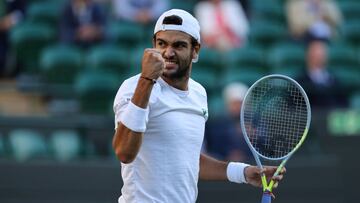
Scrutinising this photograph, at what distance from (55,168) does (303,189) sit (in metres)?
2.57

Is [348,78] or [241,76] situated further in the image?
[348,78]

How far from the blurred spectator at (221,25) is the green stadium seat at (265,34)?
0.18 meters

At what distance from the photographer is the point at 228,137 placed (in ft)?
32.4

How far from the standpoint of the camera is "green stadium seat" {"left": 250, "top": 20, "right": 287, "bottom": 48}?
1197cm

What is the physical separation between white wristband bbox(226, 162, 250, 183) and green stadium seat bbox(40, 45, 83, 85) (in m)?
5.86

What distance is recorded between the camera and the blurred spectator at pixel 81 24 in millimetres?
11305

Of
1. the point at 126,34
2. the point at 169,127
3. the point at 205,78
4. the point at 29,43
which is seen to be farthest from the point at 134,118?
the point at 126,34

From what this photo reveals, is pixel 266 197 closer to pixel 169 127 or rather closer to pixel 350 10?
pixel 169 127

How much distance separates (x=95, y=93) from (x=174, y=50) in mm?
5759

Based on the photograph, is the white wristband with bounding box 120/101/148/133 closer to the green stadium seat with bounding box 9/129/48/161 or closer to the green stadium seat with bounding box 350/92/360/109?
the green stadium seat with bounding box 9/129/48/161

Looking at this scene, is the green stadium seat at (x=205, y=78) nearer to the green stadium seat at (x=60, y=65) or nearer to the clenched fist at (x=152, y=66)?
the green stadium seat at (x=60, y=65)

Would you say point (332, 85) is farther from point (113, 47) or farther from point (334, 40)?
point (113, 47)

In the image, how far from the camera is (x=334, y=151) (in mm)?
10242

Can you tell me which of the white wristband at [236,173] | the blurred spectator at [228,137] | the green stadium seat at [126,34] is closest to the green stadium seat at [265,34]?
the green stadium seat at [126,34]
